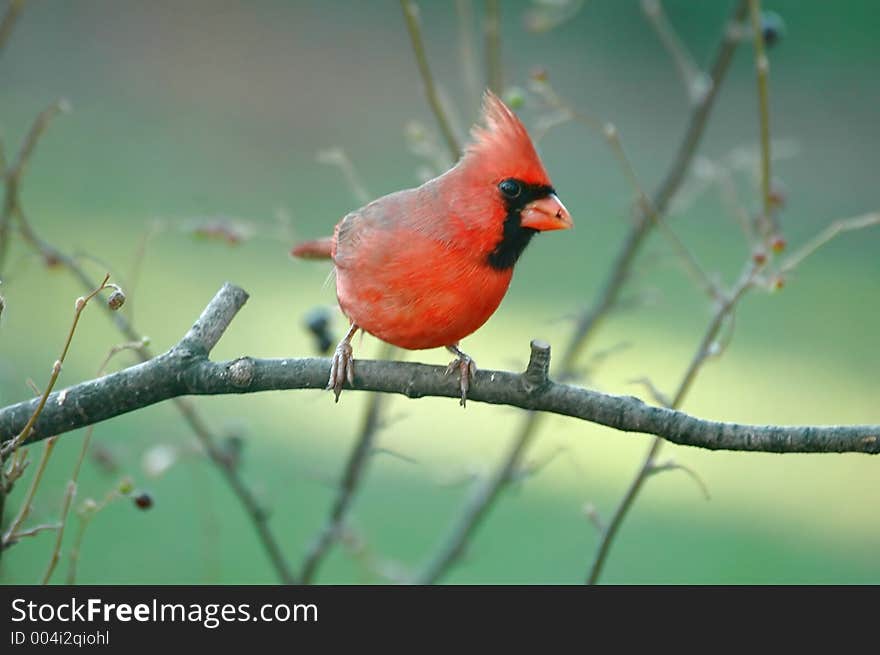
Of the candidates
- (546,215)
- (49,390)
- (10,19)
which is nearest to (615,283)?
(546,215)

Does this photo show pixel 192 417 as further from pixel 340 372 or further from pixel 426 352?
pixel 426 352

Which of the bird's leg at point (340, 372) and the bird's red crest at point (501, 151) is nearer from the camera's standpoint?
the bird's leg at point (340, 372)

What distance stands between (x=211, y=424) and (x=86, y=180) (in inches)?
103

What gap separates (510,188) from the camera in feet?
5.27

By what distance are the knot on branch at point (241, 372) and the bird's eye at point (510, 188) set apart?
47cm

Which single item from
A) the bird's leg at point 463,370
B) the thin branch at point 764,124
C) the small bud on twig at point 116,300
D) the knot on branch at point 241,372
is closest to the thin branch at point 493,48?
the thin branch at point 764,124

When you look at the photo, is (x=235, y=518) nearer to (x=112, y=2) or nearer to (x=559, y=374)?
(x=559, y=374)

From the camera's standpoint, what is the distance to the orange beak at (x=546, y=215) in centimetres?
158

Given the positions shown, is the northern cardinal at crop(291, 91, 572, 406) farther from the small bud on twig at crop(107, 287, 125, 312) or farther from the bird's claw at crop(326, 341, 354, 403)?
the small bud on twig at crop(107, 287, 125, 312)

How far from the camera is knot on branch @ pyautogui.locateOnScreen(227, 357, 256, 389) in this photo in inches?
51.1

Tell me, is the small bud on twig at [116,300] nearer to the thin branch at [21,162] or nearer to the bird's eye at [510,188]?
Result: the thin branch at [21,162]

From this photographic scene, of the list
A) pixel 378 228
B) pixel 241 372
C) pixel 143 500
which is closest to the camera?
pixel 241 372

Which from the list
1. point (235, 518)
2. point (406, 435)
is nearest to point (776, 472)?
point (406, 435)

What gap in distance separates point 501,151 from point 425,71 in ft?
1.07
